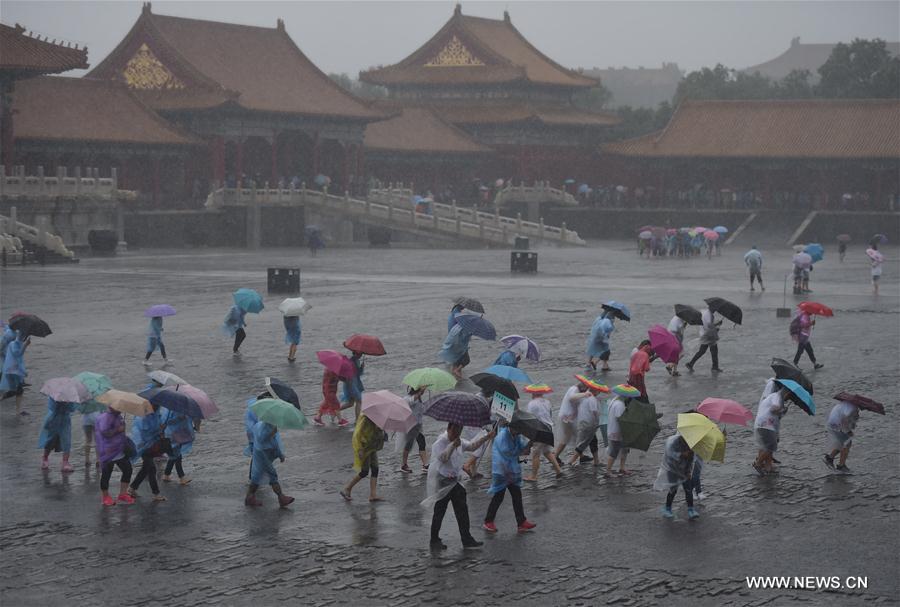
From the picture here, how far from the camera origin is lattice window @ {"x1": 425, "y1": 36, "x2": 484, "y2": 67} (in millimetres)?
78312

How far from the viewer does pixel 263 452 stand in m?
13.3

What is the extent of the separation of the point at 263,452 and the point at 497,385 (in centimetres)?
234

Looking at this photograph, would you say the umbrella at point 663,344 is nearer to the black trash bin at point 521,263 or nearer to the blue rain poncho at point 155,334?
the blue rain poncho at point 155,334

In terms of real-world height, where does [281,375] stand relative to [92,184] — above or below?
below

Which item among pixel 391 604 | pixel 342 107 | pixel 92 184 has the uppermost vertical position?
pixel 342 107

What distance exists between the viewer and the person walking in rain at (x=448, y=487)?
39.9ft

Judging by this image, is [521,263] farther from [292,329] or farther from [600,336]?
[600,336]

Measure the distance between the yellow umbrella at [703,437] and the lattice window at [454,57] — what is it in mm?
66304

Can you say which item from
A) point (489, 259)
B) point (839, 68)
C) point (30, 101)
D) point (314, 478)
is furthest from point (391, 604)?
point (839, 68)

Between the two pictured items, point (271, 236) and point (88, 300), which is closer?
point (88, 300)

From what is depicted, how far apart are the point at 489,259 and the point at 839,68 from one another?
50.1 metres

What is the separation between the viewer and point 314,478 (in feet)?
48.9

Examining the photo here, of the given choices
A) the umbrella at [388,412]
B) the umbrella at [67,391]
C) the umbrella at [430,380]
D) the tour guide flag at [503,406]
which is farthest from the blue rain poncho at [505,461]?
the umbrella at [67,391]

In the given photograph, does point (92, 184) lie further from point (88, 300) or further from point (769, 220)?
point (769, 220)
